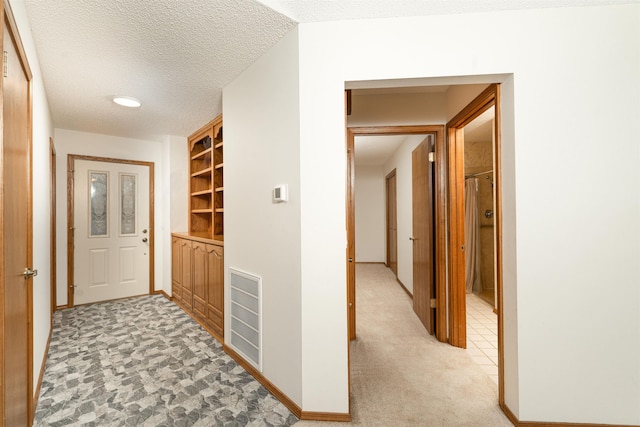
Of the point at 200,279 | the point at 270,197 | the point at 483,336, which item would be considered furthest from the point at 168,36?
the point at 483,336

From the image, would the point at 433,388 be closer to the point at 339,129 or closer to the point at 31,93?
the point at 339,129

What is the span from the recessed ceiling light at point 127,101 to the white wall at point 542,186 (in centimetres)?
191

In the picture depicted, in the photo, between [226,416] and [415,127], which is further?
[415,127]

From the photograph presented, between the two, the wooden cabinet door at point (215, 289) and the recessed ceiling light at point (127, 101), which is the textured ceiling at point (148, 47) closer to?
the recessed ceiling light at point (127, 101)

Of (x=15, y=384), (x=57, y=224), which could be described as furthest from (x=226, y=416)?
(x=57, y=224)

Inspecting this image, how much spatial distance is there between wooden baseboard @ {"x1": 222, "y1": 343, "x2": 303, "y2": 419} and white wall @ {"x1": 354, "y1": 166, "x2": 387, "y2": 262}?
4.69 m

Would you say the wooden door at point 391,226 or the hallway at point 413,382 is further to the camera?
the wooden door at point 391,226

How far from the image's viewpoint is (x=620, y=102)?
1.46 m

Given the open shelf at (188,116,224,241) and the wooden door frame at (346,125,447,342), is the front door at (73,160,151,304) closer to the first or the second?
the open shelf at (188,116,224,241)

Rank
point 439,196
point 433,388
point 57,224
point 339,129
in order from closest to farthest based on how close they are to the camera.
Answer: point 339,129 < point 433,388 < point 439,196 < point 57,224

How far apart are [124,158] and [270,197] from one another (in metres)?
3.18

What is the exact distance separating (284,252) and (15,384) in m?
1.38

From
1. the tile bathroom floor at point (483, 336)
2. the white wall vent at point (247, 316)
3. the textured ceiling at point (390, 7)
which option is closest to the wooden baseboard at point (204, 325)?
the white wall vent at point (247, 316)

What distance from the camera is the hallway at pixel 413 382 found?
1.62m
